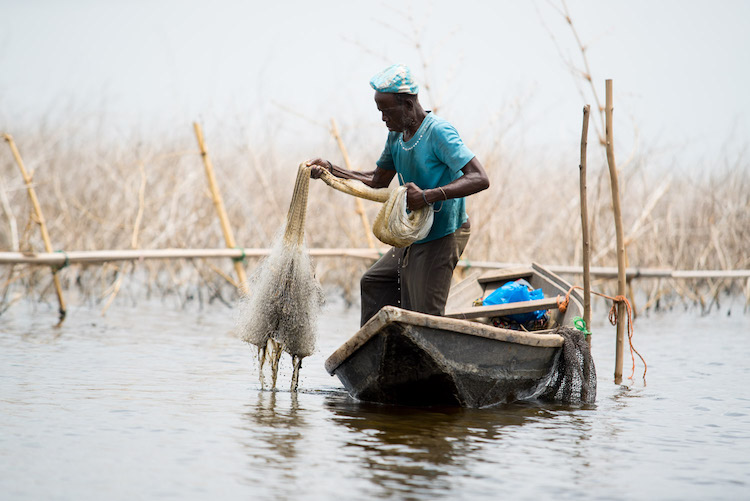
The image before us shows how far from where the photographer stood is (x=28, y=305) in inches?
477

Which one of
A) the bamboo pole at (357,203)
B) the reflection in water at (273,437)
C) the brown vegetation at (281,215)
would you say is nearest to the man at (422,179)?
the reflection in water at (273,437)

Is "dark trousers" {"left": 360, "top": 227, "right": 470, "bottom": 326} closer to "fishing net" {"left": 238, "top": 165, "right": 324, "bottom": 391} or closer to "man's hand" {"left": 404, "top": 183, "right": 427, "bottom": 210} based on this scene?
"man's hand" {"left": 404, "top": 183, "right": 427, "bottom": 210}

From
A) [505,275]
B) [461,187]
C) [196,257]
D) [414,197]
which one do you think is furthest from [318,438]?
[196,257]

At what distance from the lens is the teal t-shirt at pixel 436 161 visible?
17.8ft

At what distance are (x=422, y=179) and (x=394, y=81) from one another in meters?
0.60

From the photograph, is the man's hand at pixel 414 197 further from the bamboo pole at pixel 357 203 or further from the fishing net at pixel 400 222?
the bamboo pole at pixel 357 203

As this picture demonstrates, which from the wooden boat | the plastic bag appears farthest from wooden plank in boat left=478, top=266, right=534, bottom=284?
the wooden boat

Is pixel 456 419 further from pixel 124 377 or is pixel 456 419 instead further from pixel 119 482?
pixel 124 377

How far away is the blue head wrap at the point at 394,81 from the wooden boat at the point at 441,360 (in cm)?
123

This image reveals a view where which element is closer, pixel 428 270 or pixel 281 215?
pixel 428 270

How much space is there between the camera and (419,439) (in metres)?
5.16

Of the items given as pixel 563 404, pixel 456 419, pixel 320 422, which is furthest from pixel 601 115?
pixel 320 422

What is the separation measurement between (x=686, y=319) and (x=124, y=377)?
8.43 m

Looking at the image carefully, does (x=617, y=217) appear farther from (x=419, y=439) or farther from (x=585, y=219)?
(x=419, y=439)
